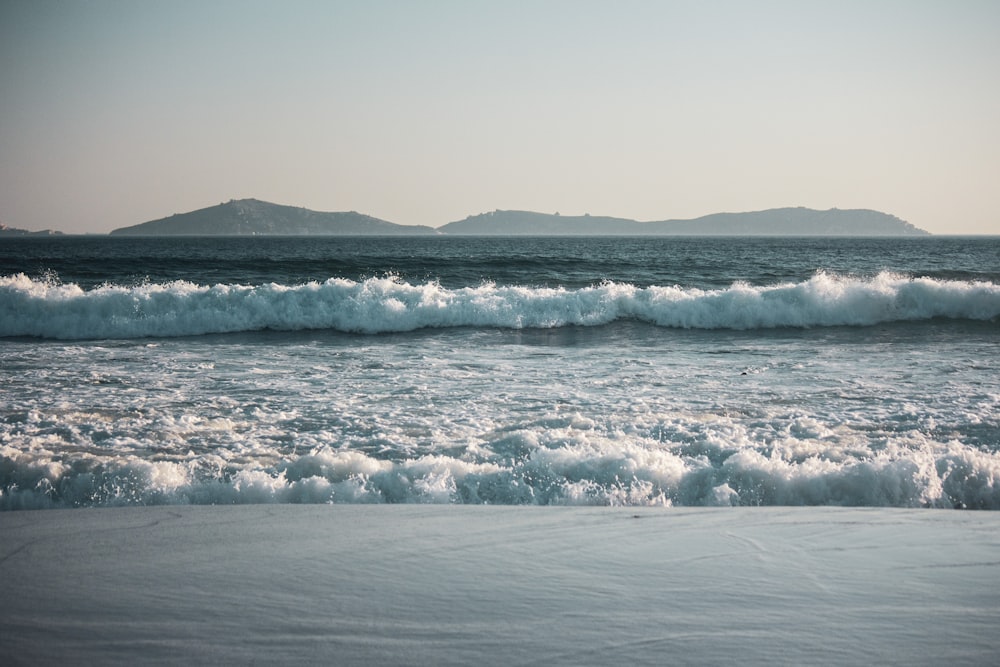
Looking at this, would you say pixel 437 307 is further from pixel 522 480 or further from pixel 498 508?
pixel 498 508

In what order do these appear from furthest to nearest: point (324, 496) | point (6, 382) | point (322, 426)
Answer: point (6, 382), point (322, 426), point (324, 496)

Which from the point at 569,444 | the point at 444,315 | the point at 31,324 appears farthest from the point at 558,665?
the point at 31,324

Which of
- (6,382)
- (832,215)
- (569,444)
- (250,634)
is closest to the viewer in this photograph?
(250,634)

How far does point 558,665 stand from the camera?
2.42 metres

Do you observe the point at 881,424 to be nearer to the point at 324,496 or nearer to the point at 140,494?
the point at 324,496

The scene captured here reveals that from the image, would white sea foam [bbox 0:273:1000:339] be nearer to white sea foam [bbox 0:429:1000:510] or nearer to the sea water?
the sea water

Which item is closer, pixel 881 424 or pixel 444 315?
pixel 881 424

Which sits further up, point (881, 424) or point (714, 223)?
point (714, 223)

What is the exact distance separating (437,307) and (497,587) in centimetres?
1292

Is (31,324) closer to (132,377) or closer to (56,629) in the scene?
(132,377)

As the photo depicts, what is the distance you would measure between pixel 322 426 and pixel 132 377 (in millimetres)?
3973

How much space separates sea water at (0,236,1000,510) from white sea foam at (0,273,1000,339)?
0.07 meters

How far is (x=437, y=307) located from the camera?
51.9 feet

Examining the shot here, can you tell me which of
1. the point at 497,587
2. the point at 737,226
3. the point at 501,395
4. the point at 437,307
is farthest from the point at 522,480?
the point at 737,226
